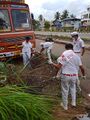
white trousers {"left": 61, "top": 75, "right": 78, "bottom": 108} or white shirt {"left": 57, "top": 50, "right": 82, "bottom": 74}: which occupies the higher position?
white shirt {"left": 57, "top": 50, "right": 82, "bottom": 74}

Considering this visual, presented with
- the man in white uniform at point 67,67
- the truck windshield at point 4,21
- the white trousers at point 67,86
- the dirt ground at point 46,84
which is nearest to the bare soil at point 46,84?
the dirt ground at point 46,84

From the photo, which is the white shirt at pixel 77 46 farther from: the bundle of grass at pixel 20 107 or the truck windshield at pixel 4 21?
the bundle of grass at pixel 20 107

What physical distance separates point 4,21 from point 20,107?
11148 millimetres

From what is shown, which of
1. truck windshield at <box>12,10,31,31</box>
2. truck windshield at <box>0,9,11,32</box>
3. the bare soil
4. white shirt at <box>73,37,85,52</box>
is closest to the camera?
the bare soil

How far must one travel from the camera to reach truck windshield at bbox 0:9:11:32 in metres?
18.0

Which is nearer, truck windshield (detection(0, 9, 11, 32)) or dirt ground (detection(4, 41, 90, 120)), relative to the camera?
dirt ground (detection(4, 41, 90, 120))

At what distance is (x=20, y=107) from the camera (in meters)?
7.38

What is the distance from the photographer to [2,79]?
1041 cm

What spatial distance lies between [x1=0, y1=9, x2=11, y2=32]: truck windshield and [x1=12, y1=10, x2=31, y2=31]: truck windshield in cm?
30

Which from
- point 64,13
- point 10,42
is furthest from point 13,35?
point 64,13

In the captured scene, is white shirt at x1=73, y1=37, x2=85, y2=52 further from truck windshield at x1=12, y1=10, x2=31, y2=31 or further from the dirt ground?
truck windshield at x1=12, y1=10, x2=31, y2=31

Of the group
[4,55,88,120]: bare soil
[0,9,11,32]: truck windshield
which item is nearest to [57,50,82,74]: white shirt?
[4,55,88,120]: bare soil

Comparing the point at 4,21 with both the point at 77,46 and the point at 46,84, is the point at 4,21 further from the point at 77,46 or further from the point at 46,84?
the point at 46,84

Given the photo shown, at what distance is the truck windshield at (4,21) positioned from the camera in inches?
711
